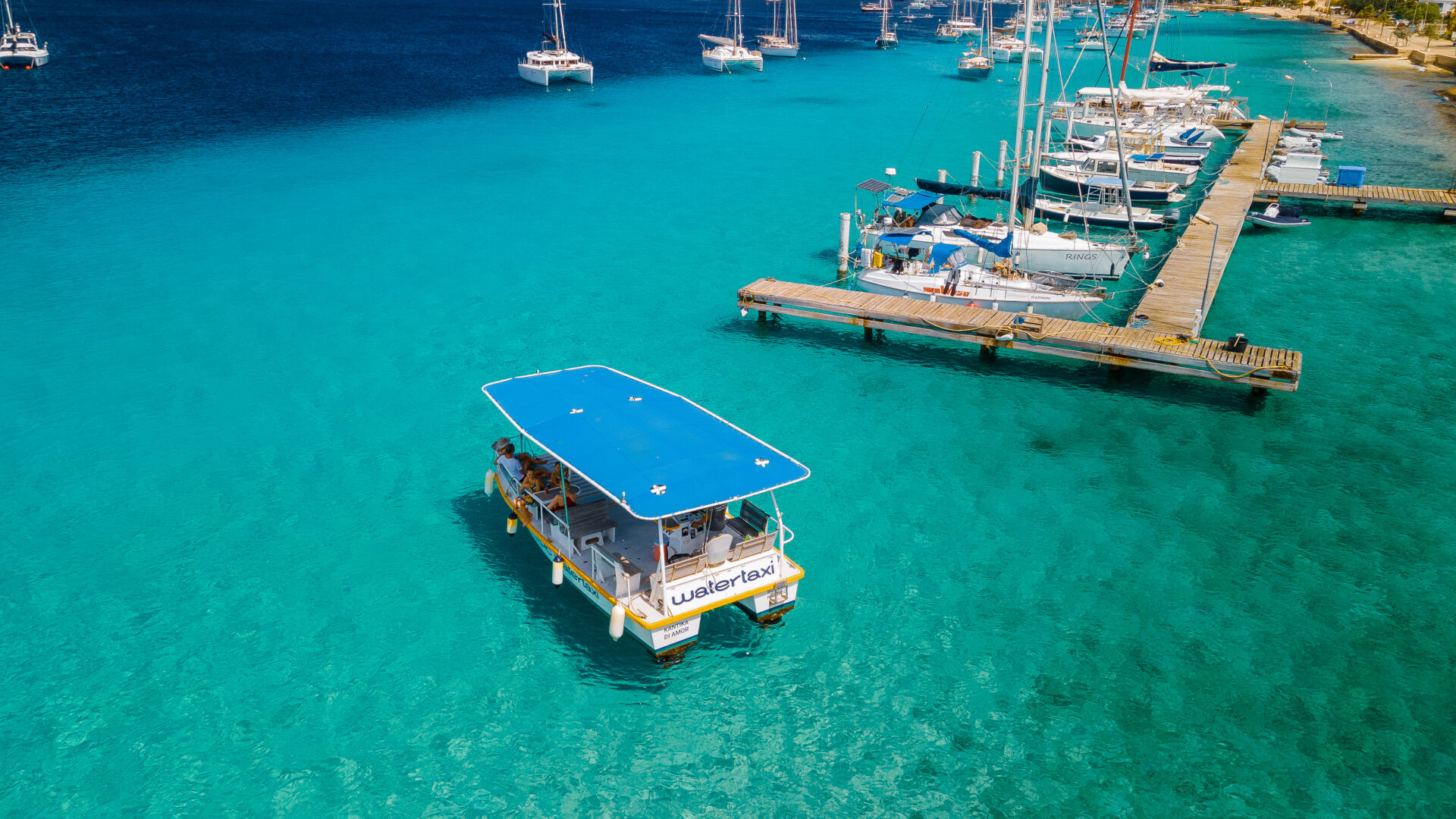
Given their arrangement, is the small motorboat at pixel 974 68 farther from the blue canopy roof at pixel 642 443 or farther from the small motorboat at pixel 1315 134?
the blue canopy roof at pixel 642 443

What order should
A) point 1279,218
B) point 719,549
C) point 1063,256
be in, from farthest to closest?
point 1279,218
point 1063,256
point 719,549

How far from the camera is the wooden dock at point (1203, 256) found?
108ft

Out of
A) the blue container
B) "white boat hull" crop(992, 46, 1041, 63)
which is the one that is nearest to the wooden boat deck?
the blue container

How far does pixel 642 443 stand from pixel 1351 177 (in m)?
53.2

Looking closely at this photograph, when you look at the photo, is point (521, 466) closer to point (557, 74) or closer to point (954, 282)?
point (954, 282)

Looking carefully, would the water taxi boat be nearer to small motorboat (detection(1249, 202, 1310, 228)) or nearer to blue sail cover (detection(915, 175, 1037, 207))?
blue sail cover (detection(915, 175, 1037, 207))

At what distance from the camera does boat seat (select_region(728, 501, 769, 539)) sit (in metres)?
19.8

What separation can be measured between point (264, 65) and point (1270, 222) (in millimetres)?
117767

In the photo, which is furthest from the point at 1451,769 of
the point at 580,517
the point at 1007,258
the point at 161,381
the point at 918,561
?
the point at 161,381

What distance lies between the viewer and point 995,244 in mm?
36094

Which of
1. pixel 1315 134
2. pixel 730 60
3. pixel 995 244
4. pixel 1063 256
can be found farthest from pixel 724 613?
pixel 730 60

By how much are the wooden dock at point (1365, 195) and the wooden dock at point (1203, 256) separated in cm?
115

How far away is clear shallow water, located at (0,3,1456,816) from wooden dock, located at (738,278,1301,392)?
1110 mm

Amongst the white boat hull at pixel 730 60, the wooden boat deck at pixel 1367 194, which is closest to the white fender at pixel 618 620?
the wooden boat deck at pixel 1367 194
